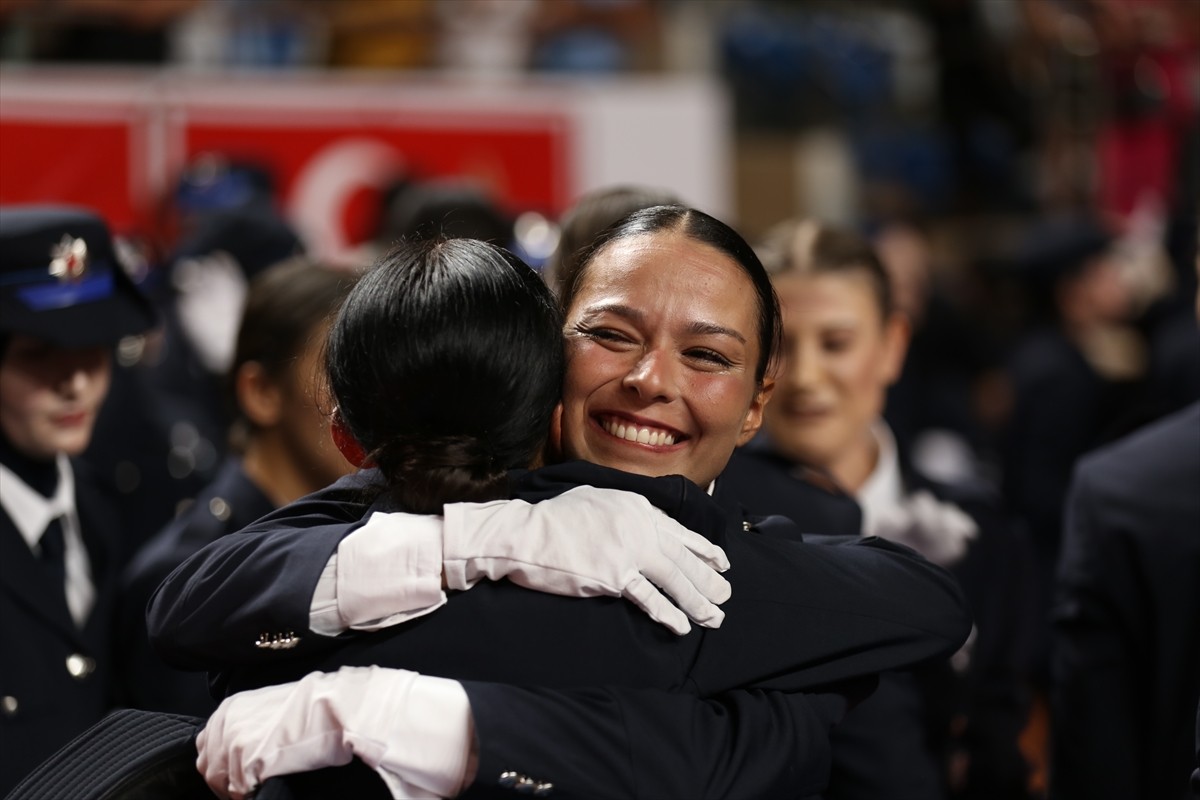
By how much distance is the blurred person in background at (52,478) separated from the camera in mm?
2244

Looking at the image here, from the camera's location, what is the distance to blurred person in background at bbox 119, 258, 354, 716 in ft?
8.13

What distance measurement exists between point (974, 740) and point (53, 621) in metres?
1.40

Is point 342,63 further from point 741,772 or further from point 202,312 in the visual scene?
point 741,772

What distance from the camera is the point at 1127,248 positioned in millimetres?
6613

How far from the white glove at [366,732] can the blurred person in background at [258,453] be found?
0.96 metres

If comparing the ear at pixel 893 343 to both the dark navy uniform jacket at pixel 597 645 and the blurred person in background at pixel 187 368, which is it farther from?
the blurred person in background at pixel 187 368

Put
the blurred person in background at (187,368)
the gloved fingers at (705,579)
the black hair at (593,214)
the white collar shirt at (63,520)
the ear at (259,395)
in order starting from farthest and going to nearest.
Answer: the blurred person in background at (187,368) < the ear at (259,395) < the black hair at (593,214) < the white collar shirt at (63,520) < the gloved fingers at (705,579)

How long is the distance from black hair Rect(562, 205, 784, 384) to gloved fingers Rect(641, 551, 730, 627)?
0.29 m

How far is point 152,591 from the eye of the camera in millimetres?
2447

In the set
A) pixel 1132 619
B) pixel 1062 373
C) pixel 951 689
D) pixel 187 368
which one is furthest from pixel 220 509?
pixel 1062 373

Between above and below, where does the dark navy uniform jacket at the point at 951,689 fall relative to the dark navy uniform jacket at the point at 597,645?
below

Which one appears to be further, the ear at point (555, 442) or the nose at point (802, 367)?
the nose at point (802, 367)

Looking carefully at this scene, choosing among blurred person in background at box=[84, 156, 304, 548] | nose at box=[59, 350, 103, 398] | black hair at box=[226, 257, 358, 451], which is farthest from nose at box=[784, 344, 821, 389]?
blurred person in background at box=[84, 156, 304, 548]

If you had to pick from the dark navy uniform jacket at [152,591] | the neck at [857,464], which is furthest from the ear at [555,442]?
the neck at [857,464]
